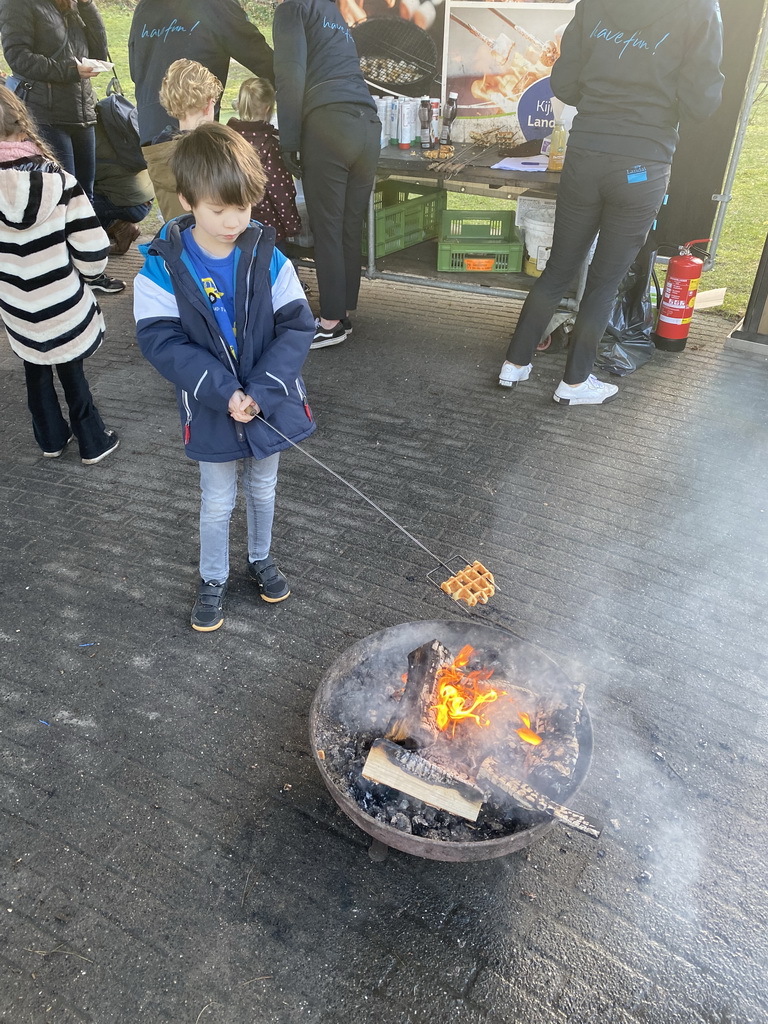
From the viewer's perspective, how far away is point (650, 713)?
2844 millimetres

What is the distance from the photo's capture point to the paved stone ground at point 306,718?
2.09 meters

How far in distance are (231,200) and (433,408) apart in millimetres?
2700

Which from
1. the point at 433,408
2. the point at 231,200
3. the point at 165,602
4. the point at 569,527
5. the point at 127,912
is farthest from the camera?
the point at 433,408

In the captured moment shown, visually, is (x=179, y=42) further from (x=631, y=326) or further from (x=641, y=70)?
(x=631, y=326)

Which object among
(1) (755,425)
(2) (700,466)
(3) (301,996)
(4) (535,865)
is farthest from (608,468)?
(3) (301,996)

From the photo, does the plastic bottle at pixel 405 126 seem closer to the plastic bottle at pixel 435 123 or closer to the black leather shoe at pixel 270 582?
the plastic bottle at pixel 435 123

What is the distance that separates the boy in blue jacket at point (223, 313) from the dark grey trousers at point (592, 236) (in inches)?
94.9

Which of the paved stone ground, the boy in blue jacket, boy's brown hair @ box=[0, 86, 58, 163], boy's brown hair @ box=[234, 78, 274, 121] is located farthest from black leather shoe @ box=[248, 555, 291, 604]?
boy's brown hair @ box=[234, 78, 274, 121]

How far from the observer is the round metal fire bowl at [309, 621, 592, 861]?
2.10 meters

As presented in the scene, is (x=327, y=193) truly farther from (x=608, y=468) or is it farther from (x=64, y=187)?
(x=608, y=468)

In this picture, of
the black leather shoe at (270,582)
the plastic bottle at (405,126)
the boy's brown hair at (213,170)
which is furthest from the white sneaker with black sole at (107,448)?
the plastic bottle at (405,126)

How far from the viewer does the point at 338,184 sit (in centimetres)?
516

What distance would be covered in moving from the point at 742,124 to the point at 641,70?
2.14 m

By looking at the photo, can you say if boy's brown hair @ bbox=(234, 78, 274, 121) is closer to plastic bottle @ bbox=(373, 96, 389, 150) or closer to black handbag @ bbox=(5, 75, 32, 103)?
plastic bottle @ bbox=(373, 96, 389, 150)
